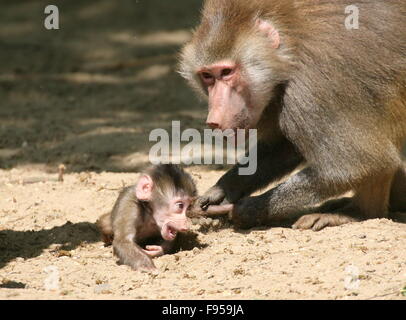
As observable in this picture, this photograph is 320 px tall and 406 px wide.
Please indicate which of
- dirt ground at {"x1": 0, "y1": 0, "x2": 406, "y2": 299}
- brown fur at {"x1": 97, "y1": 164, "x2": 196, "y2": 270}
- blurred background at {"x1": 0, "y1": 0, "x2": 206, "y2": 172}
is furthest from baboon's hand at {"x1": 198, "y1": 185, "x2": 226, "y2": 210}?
blurred background at {"x1": 0, "y1": 0, "x2": 206, "y2": 172}

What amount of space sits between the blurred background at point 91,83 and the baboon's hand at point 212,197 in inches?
54.6

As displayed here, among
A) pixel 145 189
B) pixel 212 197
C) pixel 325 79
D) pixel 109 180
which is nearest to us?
pixel 325 79

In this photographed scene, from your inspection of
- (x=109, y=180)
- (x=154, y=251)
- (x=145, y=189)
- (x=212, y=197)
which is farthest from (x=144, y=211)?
(x=109, y=180)

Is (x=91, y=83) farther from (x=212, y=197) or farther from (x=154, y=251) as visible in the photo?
(x=154, y=251)

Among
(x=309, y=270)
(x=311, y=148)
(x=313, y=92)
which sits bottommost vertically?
(x=309, y=270)

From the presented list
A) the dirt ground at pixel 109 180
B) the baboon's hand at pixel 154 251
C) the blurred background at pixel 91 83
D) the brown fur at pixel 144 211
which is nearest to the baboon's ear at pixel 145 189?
the brown fur at pixel 144 211

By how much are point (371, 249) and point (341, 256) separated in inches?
8.9

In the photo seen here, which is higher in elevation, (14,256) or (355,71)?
(355,71)

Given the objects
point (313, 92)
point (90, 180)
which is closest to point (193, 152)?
point (90, 180)

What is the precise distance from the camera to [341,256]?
17.5 feet

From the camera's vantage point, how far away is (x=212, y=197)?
6.61 meters

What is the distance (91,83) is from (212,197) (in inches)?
193

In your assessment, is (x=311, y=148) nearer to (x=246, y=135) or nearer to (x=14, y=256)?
(x=246, y=135)

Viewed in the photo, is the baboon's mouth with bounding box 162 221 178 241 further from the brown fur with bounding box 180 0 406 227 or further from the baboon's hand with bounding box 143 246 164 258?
the brown fur with bounding box 180 0 406 227
